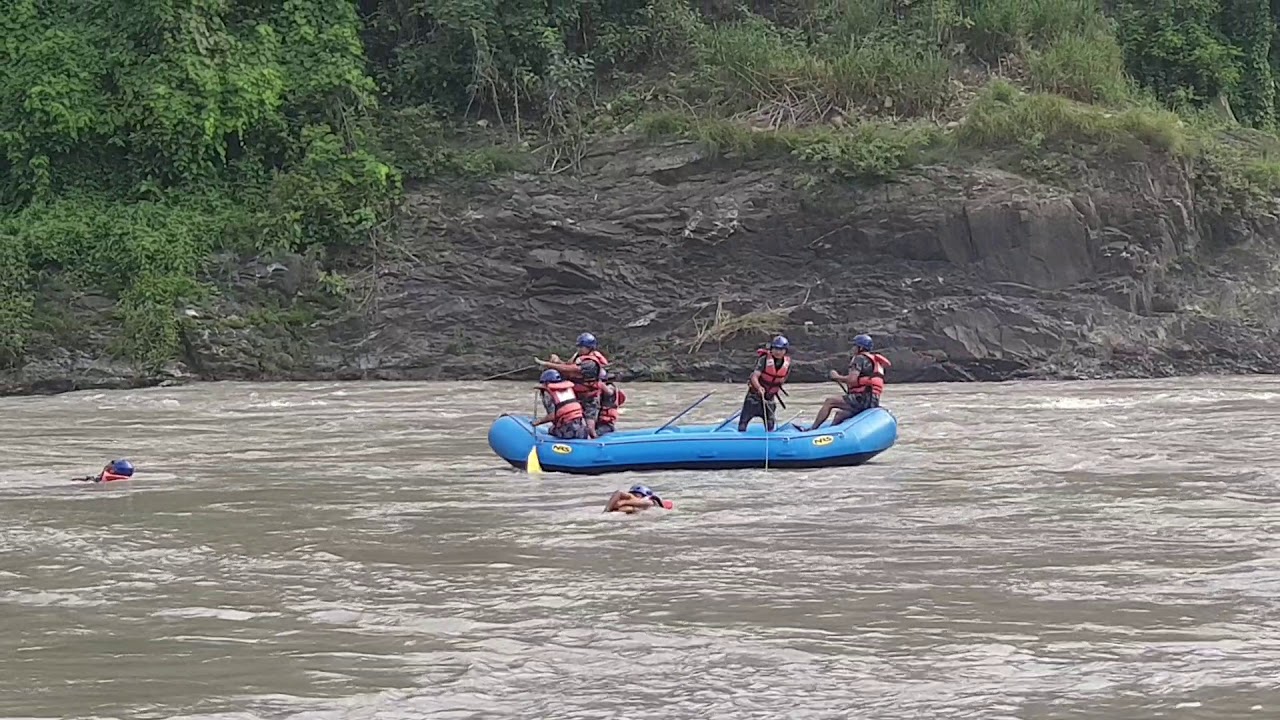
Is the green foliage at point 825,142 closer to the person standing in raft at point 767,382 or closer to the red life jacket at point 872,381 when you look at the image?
the red life jacket at point 872,381

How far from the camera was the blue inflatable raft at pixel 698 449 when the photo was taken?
524 inches

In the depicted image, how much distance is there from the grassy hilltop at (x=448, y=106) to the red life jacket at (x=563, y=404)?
35.6ft

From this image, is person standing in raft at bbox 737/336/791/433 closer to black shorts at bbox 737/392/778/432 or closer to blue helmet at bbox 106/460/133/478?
black shorts at bbox 737/392/778/432

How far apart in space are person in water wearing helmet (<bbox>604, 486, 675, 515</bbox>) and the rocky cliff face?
468 inches

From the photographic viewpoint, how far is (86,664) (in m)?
7.07

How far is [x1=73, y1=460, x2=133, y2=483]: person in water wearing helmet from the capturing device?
42.2ft

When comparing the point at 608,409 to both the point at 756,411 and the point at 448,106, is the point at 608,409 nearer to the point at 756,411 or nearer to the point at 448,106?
the point at 756,411

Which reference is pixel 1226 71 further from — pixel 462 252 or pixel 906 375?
pixel 462 252

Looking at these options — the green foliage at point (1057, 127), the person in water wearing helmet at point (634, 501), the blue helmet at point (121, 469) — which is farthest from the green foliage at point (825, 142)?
the person in water wearing helmet at point (634, 501)

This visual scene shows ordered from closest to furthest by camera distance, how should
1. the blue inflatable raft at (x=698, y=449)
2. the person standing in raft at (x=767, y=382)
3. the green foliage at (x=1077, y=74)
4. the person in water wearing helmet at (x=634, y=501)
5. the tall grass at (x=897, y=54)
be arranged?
the person in water wearing helmet at (x=634, y=501) → the blue inflatable raft at (x=698, y=449) → the person standing in raft at (x=767, y=382) → the tall grass at (x=897, y=54) → the green foliage at (x=1077, y=74)

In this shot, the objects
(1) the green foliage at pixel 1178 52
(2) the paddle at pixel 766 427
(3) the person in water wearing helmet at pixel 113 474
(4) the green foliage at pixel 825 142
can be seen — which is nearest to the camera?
(3) the person in water wearing helmet at pixel 113 474

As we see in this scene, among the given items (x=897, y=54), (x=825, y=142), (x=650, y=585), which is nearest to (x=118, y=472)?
(x=650, y=585)

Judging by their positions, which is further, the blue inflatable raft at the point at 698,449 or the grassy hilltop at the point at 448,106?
the grassy hilltop at the point at 448,106

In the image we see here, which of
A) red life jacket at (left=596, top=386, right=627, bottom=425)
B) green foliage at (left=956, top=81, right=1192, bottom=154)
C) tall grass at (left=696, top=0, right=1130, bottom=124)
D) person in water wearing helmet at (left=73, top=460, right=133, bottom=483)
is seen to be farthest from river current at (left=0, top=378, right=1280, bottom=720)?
tall grass at (left=696, top=0, right=1130, bottom=124)
